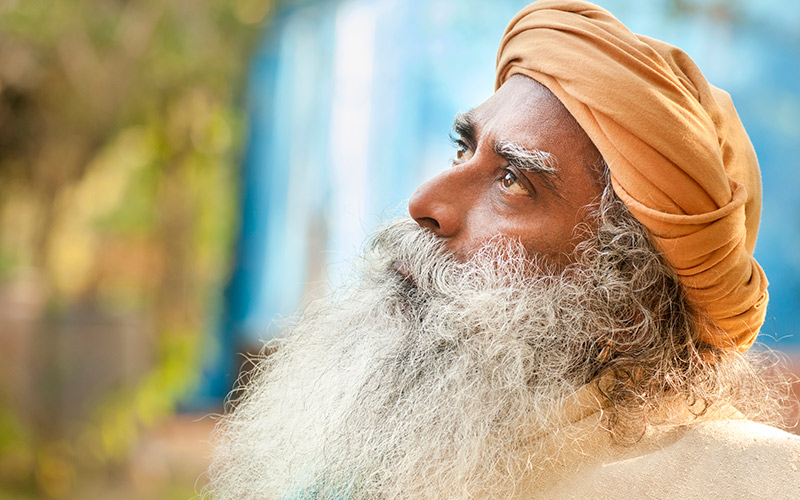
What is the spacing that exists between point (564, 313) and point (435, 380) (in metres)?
0.32

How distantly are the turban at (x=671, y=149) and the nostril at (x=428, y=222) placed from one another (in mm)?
376

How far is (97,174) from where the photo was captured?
1012 cm

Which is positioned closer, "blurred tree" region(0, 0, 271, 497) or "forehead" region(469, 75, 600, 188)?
"forehead" region(469, 75, 600, 188)

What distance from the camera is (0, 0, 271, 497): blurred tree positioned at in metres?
6.99

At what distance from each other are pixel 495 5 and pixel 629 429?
130 inches

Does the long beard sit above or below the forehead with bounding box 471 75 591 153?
below

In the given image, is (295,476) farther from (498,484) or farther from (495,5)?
(495,5)

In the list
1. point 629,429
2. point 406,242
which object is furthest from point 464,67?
point 629,429

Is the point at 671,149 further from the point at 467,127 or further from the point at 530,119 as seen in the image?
the point at 467,127

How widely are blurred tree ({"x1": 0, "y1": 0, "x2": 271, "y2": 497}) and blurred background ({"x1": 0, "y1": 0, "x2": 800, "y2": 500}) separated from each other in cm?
2

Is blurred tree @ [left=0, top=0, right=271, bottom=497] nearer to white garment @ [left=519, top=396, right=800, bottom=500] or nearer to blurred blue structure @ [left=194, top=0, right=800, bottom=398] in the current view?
blurred blue structure @ [left=194, top=0, right=800, bottom=398]

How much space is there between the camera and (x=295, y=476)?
1707 millimetres

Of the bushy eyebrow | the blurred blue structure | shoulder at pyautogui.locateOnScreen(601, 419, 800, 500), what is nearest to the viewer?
shoulder at pyautogui.locateOnScreen(601, 419, 800, 500)

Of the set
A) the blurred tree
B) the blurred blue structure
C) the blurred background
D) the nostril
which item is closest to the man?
the nostril
